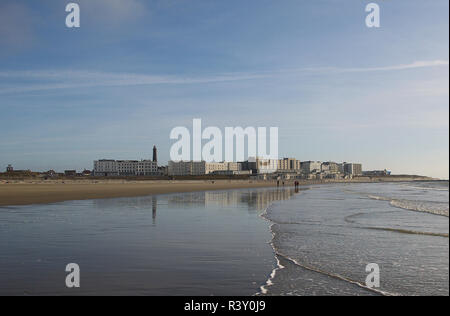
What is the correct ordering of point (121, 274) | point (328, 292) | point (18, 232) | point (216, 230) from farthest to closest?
point (216, 230)
point (18, 232)
point (121, 274)
point (328, 292)

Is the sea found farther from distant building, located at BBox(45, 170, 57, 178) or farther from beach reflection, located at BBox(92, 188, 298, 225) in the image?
distant building, located at BBox(45, 170, 57, 178)

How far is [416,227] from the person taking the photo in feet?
45.3

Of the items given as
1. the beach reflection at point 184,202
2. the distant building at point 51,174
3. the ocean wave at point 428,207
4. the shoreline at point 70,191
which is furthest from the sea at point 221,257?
the distant building at point 51,174

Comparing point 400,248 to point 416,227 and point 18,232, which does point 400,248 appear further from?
point 18,232

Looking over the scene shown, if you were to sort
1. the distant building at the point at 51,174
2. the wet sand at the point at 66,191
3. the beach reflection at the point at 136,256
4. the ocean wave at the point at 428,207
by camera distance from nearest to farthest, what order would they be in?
the beach reflection at the point at 136,256 → the ocean wave at the point at 428,207 → the wet sand at the point at 66,191 → the distant building at the point at 51,174

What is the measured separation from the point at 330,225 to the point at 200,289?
9.25 m

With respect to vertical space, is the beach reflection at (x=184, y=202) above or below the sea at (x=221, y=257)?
below

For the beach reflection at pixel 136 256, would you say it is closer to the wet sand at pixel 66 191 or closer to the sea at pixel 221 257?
the sea at pixel 221 257

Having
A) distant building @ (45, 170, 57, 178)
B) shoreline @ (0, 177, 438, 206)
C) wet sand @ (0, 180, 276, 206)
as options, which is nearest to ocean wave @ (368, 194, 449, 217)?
shoreline @ (0, 177, 438, 206)

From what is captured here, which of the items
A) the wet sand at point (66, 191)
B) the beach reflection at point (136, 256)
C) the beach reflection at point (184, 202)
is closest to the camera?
the beach reflection at point (136, 256)

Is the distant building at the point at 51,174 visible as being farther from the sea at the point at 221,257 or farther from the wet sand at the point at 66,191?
the sea at the point at 221,257

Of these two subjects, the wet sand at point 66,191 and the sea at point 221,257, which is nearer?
the sea at point 221,257

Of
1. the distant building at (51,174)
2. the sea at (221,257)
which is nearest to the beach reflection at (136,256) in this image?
the sea at (221,257)
